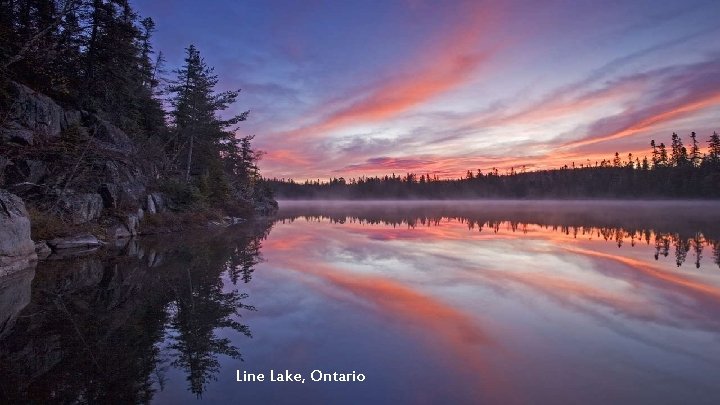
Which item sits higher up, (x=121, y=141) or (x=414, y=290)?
(x=121, y=141)

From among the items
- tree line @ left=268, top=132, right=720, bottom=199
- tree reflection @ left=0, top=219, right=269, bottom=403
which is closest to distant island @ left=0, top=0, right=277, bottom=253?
tree reflection @ left=0, top=219, right=269, bottom=403

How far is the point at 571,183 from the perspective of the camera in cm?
12650

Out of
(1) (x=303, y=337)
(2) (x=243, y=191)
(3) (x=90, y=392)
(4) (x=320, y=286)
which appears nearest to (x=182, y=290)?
(4) (x=320, y=286)

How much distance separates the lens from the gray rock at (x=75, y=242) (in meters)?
14.4

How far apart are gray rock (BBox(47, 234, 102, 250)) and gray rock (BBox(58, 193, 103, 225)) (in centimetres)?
127

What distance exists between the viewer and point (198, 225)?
26703 millimetres

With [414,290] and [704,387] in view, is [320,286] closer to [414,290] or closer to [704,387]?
[414,290]

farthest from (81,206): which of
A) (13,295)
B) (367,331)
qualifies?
(367,331)

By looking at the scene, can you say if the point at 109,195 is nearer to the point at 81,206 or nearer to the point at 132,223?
Result: the point at 132,223

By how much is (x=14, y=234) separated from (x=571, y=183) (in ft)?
467

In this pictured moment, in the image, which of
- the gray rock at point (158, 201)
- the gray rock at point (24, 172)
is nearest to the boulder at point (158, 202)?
the gray rock at point (158, 201)

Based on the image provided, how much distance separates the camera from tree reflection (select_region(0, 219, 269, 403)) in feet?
15.5

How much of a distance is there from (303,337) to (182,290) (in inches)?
179

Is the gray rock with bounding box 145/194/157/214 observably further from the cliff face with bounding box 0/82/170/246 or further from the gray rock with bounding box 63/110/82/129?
the gray rock with bounding box 63/110/82/129
